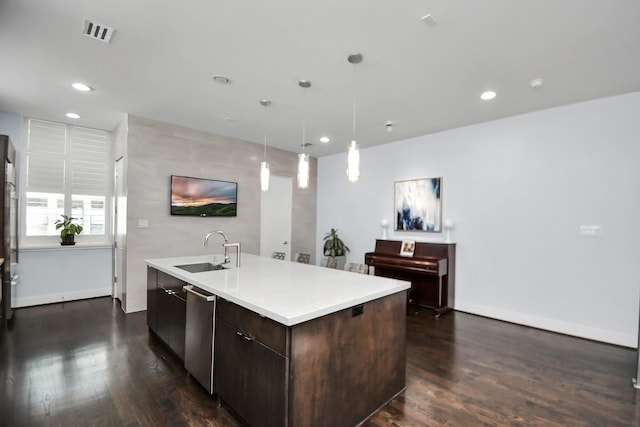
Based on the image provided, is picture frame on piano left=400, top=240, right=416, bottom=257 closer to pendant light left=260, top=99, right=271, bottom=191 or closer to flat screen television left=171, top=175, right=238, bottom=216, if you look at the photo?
pendant light left=260, top=99, right=271, bottom=191

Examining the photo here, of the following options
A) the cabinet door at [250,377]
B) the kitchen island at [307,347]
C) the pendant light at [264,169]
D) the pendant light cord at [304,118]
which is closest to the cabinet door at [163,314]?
the kitchen island at [307,347]

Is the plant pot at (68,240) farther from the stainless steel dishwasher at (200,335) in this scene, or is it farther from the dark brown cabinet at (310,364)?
the dark brown cabinet at (310,364)

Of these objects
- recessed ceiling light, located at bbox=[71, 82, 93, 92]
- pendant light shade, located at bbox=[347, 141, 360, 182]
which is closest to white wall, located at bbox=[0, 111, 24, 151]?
recessed ceiling light, located at bbox=[71, 82, 93, 92]

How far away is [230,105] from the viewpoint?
3793 millimetres

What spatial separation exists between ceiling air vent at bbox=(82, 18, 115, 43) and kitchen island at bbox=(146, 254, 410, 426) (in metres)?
2.02

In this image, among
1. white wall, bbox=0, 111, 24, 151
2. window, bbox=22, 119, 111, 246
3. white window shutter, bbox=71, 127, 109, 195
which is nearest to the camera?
white wall, bbox=0, 111, 24, 151

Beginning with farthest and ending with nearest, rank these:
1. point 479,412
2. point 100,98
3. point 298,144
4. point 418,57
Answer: point 298,144 → point 100,98 → point 418,57 → point 479,412

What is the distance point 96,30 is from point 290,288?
2.46 m

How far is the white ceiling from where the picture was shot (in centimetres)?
205

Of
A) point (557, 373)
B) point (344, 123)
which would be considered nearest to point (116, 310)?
point (344, 123)

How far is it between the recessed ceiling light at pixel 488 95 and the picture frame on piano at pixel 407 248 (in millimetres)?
2240

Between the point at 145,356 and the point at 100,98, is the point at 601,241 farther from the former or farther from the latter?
the point at 100,98

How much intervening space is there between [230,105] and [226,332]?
9.45 ft

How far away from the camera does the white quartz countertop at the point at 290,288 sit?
1621 millimetres
